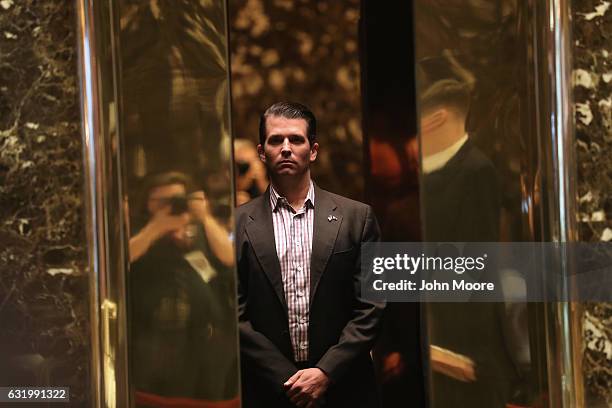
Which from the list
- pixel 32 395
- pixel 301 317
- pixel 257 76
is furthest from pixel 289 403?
pixel 257 76

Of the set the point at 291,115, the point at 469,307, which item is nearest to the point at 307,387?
the point at 469,307

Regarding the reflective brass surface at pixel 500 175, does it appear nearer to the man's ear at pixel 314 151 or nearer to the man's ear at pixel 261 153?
the man's ear at pixel 314 151

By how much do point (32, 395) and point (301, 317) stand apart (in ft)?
2.85

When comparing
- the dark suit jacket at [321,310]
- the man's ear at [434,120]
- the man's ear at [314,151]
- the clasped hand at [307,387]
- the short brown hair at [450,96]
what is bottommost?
the clasped hand at [307,387]

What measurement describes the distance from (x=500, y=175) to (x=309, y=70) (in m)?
0.67

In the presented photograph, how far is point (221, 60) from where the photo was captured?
2578 millimetres

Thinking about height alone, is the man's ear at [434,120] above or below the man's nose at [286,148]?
above

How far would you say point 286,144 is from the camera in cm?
255

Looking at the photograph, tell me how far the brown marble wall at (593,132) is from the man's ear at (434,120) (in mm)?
402

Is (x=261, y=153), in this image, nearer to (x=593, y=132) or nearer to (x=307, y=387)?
(x=307, y=387)

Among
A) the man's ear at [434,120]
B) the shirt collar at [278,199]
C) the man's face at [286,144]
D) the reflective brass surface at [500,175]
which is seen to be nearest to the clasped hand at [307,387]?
the reflective brass surface at [500,175]

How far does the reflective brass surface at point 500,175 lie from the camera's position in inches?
99.7

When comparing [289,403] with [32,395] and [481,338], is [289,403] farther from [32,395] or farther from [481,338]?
[32,395]

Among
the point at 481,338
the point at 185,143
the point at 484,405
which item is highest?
the point at 185,143
